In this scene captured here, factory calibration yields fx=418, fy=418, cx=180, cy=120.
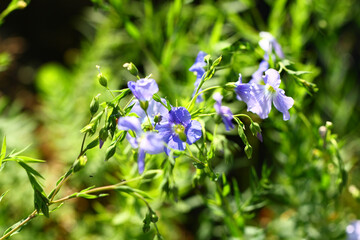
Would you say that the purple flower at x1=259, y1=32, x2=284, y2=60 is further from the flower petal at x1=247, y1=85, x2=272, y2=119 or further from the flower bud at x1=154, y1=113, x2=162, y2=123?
the flower bud at x1=154, y1=113, x2=162, y2=123

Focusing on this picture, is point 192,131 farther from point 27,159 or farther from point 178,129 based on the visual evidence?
point 27,159

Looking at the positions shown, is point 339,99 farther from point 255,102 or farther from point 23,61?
point 23,61

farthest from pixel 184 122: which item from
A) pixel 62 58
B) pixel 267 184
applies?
pixel 62 58

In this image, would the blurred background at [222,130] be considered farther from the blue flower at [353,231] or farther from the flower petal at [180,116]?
the flower petal at [180,116]

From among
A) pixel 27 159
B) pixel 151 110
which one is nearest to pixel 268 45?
pixel 151 110

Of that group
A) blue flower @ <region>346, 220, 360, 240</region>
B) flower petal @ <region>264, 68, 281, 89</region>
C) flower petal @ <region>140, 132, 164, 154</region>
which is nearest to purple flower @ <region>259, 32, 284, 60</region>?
flower petal @ <region>264, 68, 281, 89</region>

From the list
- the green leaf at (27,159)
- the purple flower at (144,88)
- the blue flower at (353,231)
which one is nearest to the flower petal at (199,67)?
the purple flower at (144,88)
